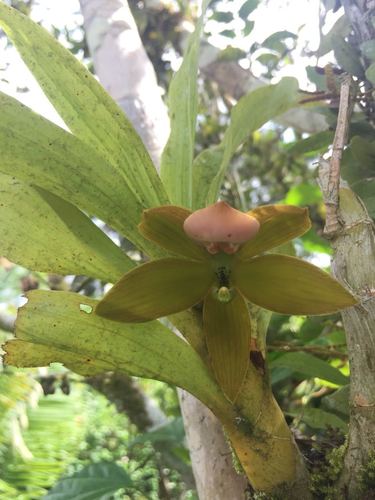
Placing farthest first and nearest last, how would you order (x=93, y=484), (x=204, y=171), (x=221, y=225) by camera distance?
(x=93, y=484) → (x=204, y=171) → (x=221, y=225)

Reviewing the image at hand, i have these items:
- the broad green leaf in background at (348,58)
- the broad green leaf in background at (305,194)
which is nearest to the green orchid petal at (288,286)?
the broad green leaf in background at (348,58)

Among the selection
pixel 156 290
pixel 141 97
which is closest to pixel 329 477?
pixel 156 290

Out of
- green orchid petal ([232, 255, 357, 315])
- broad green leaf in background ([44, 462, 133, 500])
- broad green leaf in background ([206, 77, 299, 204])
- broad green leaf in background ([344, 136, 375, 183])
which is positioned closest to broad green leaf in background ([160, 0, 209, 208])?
broad green leaf in background ([206, 77, 299, 204])

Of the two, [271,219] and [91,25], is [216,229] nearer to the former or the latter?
[271,219]

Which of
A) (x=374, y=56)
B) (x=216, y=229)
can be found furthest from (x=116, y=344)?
(x=374, y=56)

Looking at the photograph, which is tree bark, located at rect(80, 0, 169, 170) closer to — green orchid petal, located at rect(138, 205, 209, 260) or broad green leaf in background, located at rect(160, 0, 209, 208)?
broad green leaf in background, located at rect(160, 0, 209, 208)

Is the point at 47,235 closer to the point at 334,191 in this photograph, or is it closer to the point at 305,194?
the point at 334,191

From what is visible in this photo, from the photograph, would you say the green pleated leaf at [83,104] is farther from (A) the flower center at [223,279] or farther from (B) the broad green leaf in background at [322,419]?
(B) the broad green leaf in background at [322,419]
